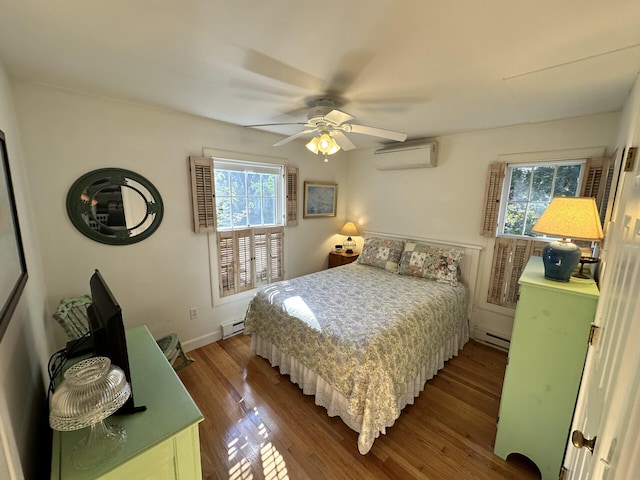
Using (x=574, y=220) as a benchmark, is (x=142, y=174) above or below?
above

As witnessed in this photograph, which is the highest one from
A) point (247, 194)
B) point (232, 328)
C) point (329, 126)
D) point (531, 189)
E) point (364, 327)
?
point (329, 126)

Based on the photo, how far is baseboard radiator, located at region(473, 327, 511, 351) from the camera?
269 cm

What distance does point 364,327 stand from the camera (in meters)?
1.79

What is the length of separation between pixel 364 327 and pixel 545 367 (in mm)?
1001

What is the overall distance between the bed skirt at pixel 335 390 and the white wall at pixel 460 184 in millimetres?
899

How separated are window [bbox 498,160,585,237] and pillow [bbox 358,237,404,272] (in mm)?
1095

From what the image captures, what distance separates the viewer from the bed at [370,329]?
1.62 meters

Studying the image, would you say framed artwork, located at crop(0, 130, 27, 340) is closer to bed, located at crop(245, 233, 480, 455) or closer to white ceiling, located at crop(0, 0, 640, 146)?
white ceiling, located at crop(0, 0, 640, 146)

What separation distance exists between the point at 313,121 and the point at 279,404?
214cm

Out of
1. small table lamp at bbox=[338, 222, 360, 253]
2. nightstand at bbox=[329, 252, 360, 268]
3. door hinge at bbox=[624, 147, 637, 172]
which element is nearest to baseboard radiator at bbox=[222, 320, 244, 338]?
nightstand at bbox=[329, 252, 360, 268]

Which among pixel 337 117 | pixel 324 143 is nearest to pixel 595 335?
pixel 337 117

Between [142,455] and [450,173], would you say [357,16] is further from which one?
[450,173]

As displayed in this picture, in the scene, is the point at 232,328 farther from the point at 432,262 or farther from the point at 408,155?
the point at 408,155

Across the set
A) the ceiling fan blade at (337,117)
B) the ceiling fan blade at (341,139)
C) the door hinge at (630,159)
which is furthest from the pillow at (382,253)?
the door hinge at (630,159)
